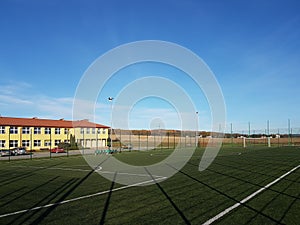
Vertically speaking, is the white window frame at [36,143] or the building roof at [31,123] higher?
the building roof at [31,123]

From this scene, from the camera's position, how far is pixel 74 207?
23.4 ft

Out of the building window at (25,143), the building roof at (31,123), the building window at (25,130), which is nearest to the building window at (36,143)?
the building window at (25,143)

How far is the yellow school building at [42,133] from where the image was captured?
40.4 meters

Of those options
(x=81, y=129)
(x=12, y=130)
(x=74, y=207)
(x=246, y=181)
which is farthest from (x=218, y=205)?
(x=81, y=129)

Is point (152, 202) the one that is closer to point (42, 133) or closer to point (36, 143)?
point (36, 143)

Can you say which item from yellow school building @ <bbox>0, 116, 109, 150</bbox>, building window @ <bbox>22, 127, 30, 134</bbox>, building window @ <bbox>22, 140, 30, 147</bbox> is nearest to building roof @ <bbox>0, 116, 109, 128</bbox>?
yellow school building @ <bbox>0, 116, 109, 150</bbox>

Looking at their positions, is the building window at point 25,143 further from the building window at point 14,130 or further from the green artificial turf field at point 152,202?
the green artificial turf field at point 152,202

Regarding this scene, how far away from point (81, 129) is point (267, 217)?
45.7 m

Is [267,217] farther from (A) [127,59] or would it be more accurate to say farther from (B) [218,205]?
(A) [127,59]

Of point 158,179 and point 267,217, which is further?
point 158,179

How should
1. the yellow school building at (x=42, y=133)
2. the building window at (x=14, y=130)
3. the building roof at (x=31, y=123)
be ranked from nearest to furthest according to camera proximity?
1. the yellow school building at (x=42, y=133)
2. the building window at (x=14, y=130)
3. the building roof at (x=31, y=123)

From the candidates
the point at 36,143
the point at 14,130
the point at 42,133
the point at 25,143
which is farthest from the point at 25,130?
the point at 42,133

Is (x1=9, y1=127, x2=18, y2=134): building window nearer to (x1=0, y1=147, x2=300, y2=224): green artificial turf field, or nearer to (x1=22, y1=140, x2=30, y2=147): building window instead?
(x1=22, y1=140, x2=30, y2=147): building window

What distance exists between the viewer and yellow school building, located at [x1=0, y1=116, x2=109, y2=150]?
40406mm
